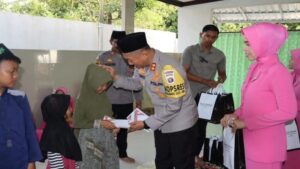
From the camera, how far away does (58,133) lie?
2127 mm

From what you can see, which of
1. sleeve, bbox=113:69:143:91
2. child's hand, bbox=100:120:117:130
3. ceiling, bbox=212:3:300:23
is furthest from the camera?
ceiling, bbox=212:3:300:23

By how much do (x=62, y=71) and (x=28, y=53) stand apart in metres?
0.57

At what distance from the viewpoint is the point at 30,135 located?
5.74ft

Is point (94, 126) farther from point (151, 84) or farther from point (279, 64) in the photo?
point (279, 64)

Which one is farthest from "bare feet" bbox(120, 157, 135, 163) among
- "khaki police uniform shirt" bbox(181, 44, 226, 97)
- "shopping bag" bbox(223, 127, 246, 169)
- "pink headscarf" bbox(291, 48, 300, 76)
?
"pink headscarf" bbox(291, 48, 300, 76)

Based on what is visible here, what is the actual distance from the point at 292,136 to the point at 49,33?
476 centimetres

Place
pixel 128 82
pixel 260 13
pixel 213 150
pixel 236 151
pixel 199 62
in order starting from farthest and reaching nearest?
pixel 260 13 < pixel 199 62 < pixel 213 150 < pixel 128 82 < pixel 236 151

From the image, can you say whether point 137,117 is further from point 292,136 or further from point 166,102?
point 292,136

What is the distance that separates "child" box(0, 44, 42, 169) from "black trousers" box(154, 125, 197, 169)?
0.85 m

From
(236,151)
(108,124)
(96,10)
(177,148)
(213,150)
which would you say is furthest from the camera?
(96,10)

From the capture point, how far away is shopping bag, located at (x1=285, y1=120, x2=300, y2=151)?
2.29 meters

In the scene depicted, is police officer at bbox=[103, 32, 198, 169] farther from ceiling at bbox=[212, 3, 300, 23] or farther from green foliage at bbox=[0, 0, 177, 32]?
green foliage at bbox=[0, 0, 177, 32]

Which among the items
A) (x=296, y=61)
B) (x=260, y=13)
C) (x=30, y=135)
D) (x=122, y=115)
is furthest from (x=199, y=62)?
(x=260, y=13)

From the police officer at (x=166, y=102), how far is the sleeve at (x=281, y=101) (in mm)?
489
